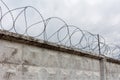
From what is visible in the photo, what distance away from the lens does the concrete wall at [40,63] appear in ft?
11.0

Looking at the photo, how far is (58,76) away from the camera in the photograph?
4.41m

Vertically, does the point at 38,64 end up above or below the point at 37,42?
below

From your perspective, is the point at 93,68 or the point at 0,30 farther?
the point at 93,68

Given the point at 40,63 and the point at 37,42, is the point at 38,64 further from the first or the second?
the point at 37,42

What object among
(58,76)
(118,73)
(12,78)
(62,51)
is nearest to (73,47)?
(62,51)

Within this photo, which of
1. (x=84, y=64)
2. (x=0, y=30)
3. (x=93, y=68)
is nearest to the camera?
(x=0, y=30)

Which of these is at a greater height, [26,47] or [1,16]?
[1,16]

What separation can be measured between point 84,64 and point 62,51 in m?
0.96

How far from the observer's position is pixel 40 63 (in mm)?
3992

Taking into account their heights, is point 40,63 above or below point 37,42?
below

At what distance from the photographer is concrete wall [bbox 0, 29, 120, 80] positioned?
11.0ft

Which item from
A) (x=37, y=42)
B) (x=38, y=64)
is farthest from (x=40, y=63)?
(x=37, y=42)

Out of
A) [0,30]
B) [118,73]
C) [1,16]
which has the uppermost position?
[1,16]

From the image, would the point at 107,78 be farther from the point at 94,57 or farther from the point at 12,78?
the point at 12,78
